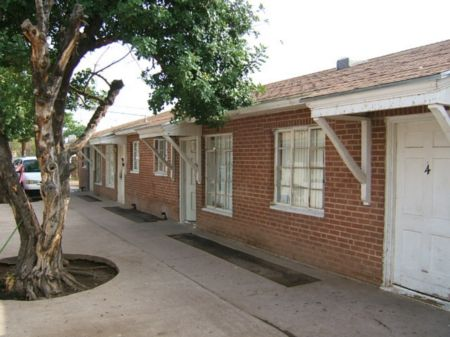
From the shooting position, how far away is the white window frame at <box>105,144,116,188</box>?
59.5 ft

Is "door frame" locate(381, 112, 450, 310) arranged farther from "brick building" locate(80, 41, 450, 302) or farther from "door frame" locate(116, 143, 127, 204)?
"door frame" locate(116, 143, 127, 204)

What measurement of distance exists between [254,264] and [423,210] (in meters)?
2.81

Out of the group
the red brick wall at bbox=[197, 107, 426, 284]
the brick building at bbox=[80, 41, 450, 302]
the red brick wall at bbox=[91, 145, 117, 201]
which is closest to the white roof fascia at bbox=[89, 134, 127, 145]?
Answer: the red brick wall at bbox=[91, 145, 117, 201]

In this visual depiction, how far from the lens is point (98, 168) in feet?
68.8

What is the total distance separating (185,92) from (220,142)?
10.4ft

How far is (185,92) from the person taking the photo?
6.73 metres

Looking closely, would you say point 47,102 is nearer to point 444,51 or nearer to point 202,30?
point 202,30

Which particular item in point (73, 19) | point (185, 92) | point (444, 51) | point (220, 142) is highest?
point (73, 19)

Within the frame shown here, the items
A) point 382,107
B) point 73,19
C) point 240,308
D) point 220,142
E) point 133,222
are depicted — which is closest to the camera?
point 382,107

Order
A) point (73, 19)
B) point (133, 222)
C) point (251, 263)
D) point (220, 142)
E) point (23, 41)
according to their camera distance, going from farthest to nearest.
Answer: point (133, 222)
point (220, 142)
point (251, 263)
point (23, 41)
point (73, 19)

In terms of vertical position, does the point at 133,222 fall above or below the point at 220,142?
below

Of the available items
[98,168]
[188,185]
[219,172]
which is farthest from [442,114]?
[98,168]

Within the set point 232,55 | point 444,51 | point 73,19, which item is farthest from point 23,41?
point 444,51

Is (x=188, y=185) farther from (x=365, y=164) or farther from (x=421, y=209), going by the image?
(x=421, y=209)
